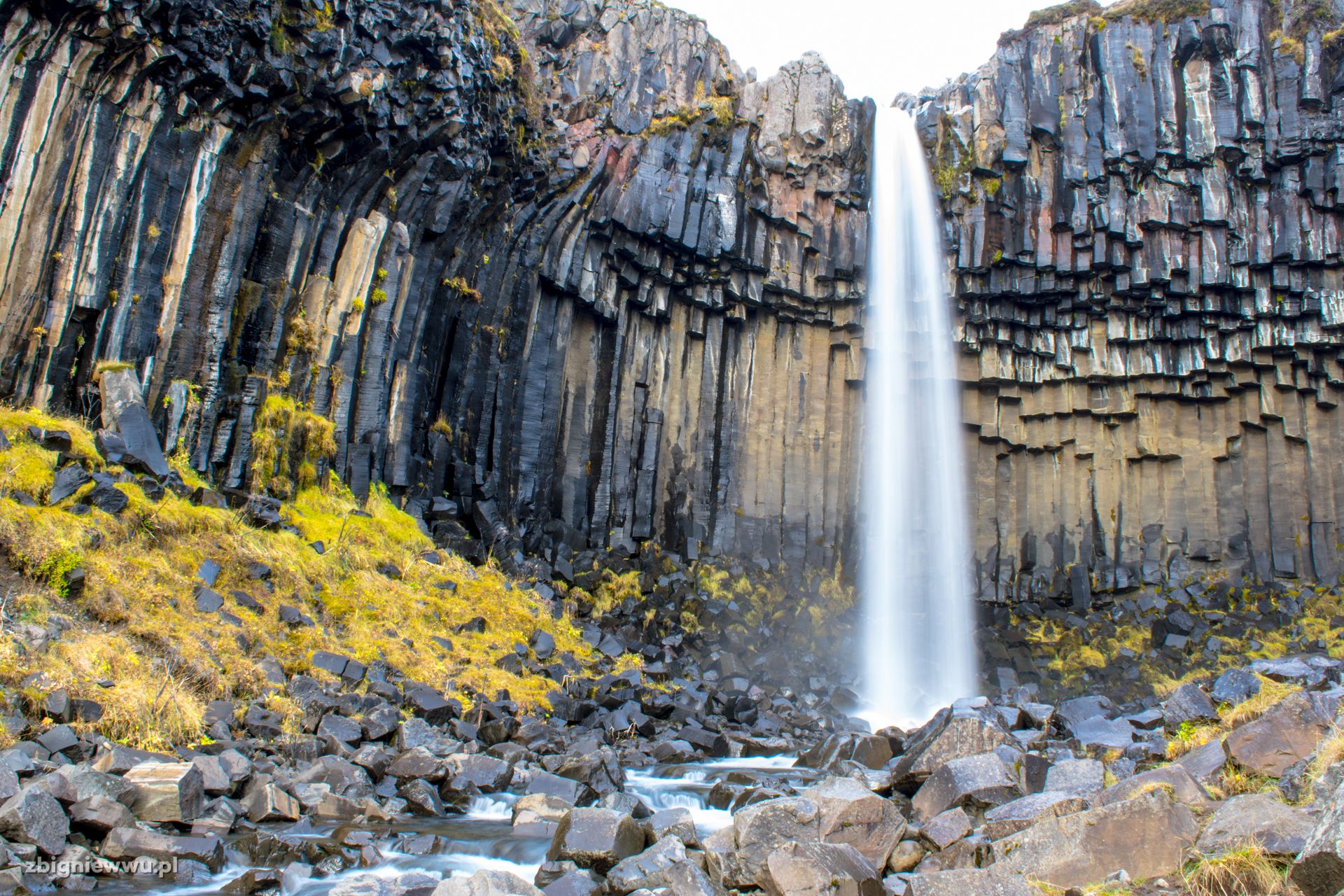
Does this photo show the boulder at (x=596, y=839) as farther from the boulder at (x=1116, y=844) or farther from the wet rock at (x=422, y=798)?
the boulder at (x=1116, y=844)

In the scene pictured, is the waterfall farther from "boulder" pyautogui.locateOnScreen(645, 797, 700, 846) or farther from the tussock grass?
the tussock grass

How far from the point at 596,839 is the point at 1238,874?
3.77 m

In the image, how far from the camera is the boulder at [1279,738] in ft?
18.9

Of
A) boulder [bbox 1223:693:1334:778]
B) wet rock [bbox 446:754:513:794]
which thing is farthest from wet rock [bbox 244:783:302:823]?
boulder [bbox 1223:693:1334:778]

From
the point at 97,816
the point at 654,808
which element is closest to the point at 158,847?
the point at 97,816

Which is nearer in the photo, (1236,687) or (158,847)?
(158,847)

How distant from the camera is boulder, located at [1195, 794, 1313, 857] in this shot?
4.19 meters

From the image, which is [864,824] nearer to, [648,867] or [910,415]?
[648,867]

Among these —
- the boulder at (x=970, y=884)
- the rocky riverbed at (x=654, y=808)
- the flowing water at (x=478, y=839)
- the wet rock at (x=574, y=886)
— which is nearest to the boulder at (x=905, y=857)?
the rocky riverbed at (x=654, y=808)

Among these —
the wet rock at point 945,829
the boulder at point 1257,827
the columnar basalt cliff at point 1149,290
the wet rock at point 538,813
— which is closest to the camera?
the boulder at point 1257,827

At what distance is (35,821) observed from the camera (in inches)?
203

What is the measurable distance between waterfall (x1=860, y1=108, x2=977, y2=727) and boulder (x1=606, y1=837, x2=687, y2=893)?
16654 millimetres

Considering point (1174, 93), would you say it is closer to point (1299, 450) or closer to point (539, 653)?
point (1299, 450)

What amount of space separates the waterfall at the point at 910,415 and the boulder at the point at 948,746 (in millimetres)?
14092
